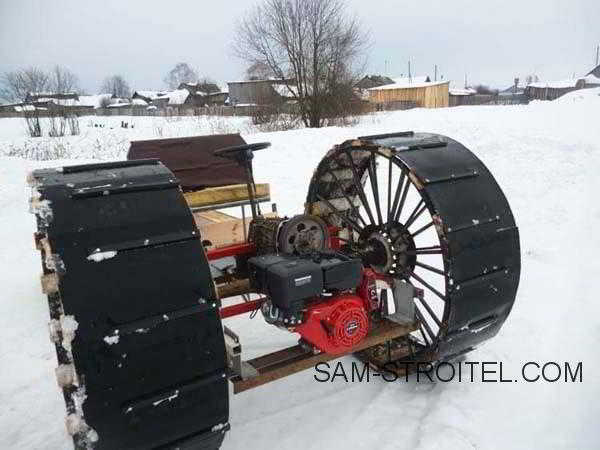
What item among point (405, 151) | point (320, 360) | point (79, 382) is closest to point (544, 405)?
point (320, 360)

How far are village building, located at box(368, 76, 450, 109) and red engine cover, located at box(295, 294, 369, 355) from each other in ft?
101

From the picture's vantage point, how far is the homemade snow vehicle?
1.71 meters

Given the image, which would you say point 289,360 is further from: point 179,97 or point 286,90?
point 179,97

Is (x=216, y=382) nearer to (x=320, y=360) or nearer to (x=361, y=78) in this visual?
(x=320, y=360)

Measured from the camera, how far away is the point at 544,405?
285cm

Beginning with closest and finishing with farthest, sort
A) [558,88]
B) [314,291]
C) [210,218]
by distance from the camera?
1. [314,291]
2. [210,218]
3. [558,88]

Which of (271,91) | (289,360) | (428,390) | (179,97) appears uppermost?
(179,97)

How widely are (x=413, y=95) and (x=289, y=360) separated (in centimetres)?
3444

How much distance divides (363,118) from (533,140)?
407 inches

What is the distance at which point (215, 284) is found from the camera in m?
2.26

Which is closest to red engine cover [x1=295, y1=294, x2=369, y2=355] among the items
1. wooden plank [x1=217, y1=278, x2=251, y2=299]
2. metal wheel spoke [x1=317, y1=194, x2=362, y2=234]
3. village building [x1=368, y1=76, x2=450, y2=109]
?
wooden plank [x1=217, y1=278, x2=251, y2=299]

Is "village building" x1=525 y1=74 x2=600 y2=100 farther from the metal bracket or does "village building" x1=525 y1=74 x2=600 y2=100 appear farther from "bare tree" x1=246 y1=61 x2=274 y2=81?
the metal bracket

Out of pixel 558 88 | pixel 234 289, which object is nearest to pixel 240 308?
pixel 234 289

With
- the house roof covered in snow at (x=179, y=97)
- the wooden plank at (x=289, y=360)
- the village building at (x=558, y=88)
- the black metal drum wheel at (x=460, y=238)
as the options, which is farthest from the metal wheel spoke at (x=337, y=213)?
the house roof covered in snow at (x=179, y=97)
